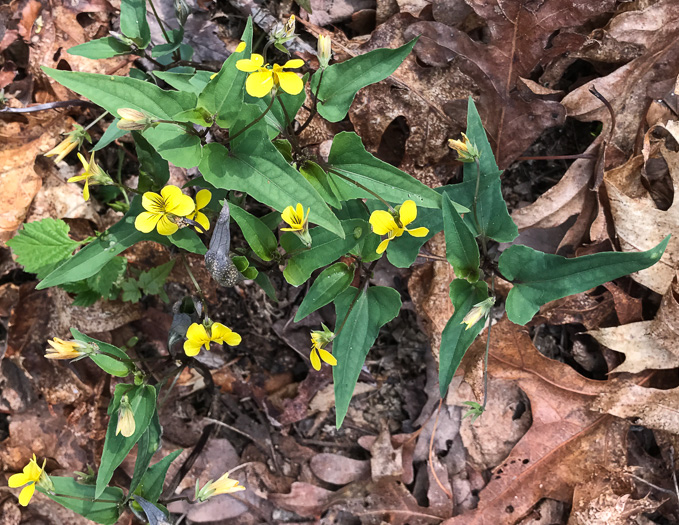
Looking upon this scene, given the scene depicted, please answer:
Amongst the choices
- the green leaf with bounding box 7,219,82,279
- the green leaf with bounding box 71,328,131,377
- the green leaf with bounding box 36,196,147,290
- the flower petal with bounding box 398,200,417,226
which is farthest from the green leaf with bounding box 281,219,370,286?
the green leaf with bounding box 7,219,82,279

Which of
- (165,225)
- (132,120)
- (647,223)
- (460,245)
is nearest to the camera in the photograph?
(132,120)

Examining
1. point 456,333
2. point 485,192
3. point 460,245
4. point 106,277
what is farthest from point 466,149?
point 106,277

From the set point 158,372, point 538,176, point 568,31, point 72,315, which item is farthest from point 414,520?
point 568,31

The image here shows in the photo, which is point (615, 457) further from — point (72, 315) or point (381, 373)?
point (72, 315)

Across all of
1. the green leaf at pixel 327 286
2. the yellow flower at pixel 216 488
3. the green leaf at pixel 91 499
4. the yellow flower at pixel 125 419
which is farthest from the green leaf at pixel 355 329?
the green leaf at pixel 91 499

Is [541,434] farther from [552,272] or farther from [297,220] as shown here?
[297,220]
